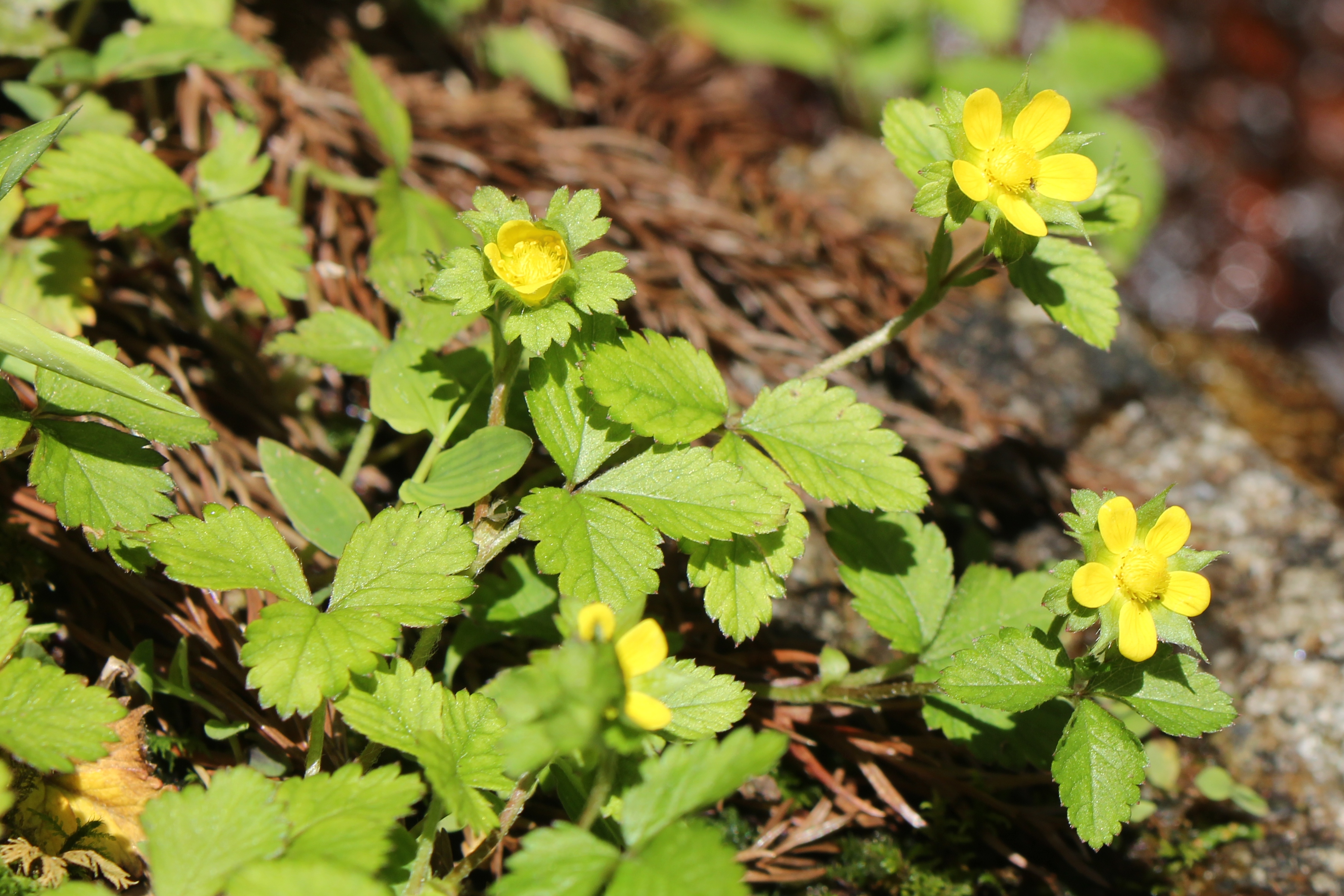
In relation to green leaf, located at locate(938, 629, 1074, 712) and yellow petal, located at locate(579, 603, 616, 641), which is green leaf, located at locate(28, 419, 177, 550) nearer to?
yellow petal, located at locate(579, 603, 616, 641)

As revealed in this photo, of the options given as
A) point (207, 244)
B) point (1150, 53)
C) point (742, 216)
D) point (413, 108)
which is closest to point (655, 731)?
point (207, 244)

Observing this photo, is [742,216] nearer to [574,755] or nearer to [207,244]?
[207,244]

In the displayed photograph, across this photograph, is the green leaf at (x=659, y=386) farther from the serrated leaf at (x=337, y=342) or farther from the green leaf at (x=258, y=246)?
the green leaf at (x=258, y=246)

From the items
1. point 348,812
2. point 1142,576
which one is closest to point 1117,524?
point 1142,576

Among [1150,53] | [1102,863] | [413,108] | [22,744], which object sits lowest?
[1102,863]

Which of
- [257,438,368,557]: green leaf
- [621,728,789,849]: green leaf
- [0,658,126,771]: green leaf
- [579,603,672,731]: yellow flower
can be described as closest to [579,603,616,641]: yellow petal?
[579,603,672,731]: yellow flower

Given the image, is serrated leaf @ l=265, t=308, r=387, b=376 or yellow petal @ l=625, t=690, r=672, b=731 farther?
serrated leaf @ l=265, t=308, r=387, b=376
